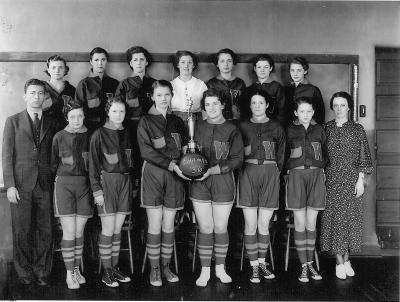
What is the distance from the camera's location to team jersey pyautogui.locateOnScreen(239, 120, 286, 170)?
10.1ft

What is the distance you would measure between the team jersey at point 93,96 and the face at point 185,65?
593 millimetres

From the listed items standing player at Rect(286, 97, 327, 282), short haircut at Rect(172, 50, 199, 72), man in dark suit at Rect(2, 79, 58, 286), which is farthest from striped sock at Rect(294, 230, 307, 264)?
man in dark suit at Rect(2, 79, 58, 286)

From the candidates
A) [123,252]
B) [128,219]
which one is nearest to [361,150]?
[128,219]

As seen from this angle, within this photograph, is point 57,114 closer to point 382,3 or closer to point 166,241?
point 166,241

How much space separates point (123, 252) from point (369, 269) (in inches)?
77.1

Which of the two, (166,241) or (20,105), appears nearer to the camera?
(166,241)

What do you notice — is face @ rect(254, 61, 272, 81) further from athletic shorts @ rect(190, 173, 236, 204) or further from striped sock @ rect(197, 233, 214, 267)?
striped sock @ rect(197, 233, 214, 267)

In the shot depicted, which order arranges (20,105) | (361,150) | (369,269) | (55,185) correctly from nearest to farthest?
(55,185) → (361,150) → (369,269) → (20,105)

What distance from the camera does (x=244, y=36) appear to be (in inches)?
148

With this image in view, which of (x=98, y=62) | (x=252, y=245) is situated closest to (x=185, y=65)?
(x=98, y=62)

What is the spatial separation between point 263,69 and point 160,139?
105 cm

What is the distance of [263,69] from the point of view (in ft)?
11.4

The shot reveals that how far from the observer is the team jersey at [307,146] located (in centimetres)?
313

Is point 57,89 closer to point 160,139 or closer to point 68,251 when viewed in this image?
point 160,139
